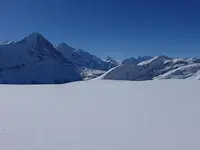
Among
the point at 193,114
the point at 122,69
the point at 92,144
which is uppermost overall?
the point at 122,69

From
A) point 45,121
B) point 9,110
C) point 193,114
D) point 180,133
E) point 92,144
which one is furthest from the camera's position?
point 9,110

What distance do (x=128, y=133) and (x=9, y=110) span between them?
3.41 meters

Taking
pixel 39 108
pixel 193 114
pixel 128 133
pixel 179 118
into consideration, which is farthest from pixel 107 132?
pixel 39 108

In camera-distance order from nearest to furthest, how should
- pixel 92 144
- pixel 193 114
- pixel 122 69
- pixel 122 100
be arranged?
pixel 92 144 < pixel 193 114 < pixel 122 100 < pixel 122 69

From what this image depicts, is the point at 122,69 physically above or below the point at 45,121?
above

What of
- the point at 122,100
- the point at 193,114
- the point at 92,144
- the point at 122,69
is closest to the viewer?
the point at 92,144

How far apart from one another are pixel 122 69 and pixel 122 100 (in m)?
179

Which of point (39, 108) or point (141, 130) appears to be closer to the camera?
point (141, 130)

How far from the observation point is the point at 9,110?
668 cm

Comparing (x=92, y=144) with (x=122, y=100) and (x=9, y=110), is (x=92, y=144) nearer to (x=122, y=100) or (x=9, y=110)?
(x=9, y=110)

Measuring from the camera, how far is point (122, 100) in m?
8.11

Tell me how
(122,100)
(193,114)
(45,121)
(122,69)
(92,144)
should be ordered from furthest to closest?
(122,69), (122,100), (193,114), (45,121), (92,144)

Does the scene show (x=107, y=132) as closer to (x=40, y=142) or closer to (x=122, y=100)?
(x=40, y=142)

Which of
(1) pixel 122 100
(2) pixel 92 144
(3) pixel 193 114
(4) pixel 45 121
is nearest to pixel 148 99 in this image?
(1) pixel 122 100
